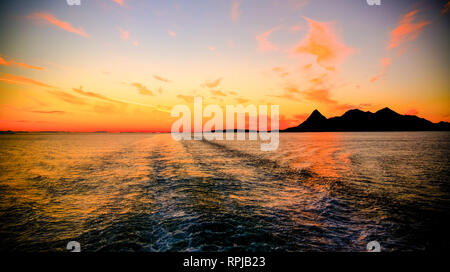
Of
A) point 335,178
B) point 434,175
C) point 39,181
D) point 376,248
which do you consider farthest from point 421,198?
point 39,181

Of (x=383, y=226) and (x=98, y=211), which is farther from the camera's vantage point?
(x=98, y=211)

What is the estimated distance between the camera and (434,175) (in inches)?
696

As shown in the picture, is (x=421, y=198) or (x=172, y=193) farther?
(x=172, y=193)

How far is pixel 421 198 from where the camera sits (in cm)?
1170

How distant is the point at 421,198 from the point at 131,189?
18.7 meters

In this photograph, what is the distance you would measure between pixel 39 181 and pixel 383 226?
943 inches
